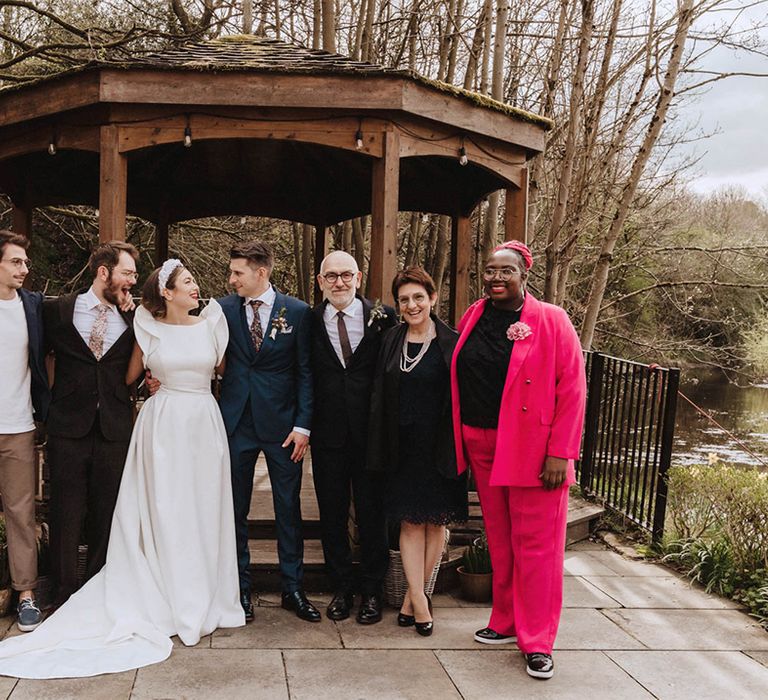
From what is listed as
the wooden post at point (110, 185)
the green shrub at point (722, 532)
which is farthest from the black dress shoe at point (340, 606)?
the wooden post at point (110, 185)

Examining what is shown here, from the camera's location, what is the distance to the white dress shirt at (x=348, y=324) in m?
4.36

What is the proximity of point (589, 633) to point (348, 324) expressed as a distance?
6.97 feet

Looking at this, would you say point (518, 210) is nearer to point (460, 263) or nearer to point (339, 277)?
point (460, 263)

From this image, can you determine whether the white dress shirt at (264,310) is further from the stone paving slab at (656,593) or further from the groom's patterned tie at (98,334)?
the stone paving slab at (656,593)

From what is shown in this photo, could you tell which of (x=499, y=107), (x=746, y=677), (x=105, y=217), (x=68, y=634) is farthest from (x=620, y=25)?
(x=68, y=634)

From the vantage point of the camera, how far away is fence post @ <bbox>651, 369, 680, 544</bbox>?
5.98 meters

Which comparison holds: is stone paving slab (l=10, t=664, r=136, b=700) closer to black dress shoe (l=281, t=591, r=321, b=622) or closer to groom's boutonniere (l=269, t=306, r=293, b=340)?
black dress shoe (l=281, t=591, r=321, b=622)

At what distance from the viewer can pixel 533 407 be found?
3854 mm

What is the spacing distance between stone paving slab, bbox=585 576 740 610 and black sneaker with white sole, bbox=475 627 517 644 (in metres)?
1.08

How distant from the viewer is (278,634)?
4.14 meters

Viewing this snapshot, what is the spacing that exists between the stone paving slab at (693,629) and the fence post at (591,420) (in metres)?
2.38

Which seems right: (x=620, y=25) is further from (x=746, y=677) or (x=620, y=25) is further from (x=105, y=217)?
(x=746, y=677)

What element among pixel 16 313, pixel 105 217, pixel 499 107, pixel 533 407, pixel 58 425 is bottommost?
pixel 58 425

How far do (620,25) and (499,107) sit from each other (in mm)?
8130
